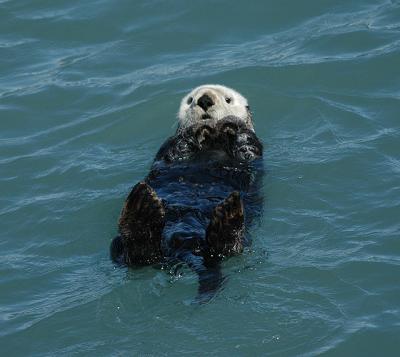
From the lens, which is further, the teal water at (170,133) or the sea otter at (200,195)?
the sea otter at (200,195)

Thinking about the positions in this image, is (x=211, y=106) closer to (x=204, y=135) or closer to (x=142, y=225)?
(x=204, y=135)

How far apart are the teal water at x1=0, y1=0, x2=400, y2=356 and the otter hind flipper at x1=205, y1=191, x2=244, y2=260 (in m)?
0.15

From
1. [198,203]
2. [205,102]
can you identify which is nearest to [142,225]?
[198,203]

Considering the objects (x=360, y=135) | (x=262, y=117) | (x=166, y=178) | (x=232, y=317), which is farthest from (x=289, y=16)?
(x=232, y=317)

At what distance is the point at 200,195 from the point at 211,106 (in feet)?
4.37

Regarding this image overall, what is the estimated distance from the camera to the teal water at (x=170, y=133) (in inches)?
218

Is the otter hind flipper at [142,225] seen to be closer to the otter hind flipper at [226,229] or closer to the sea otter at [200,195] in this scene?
the sea otter at [200,195]

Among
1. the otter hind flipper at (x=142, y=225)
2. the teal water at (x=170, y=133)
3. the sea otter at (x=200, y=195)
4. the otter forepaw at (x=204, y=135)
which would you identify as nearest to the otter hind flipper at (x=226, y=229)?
the sea otter at (x=200, y=195)

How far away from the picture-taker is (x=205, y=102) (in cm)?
788

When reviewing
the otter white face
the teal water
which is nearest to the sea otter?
the otter white face

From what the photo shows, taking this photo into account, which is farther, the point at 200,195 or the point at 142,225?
the point at 200,195

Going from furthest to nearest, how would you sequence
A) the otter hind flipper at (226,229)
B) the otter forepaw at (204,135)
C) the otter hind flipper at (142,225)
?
the otter forepaw at (204,135)
the otter hind flipper at (142,225)
the otter hind flipper at (226,229)

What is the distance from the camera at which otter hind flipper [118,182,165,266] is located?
581 cm

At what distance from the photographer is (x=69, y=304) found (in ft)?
19.5
